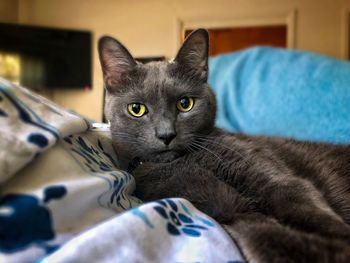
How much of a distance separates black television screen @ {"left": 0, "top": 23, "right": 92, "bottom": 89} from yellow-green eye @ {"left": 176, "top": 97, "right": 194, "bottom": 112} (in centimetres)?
324

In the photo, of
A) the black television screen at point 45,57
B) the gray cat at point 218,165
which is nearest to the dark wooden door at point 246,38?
the black television screen at point 45,57

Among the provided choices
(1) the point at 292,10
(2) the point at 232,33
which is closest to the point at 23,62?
(2) the point at 232,33

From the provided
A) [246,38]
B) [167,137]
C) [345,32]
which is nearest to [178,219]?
[167,137]

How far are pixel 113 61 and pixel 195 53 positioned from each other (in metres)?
0.22

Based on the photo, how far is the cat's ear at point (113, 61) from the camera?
0.96m

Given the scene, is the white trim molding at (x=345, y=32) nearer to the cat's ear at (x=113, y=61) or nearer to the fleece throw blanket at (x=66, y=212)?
the cat's ear at (x=113, y=61)

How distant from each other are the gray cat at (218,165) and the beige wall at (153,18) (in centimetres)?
287

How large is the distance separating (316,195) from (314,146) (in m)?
0.38

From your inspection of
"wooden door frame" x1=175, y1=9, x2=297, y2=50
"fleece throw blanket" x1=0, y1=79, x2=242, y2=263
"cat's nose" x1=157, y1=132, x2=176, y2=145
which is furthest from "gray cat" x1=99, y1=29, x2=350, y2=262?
"wooden door frame" x1=175, y1=9, x2=297, y2=50

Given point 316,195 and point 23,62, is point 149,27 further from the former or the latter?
point 316,195

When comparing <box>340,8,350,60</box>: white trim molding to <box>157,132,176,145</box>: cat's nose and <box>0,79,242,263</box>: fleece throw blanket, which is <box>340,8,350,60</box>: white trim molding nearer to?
<box>157,132,176,145</box>: cat's nose

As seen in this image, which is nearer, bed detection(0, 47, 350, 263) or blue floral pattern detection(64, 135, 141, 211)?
bed detection(0, 47, 350, 263)

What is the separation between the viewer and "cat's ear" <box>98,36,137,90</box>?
3.16 feet

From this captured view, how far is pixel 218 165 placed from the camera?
865mm
